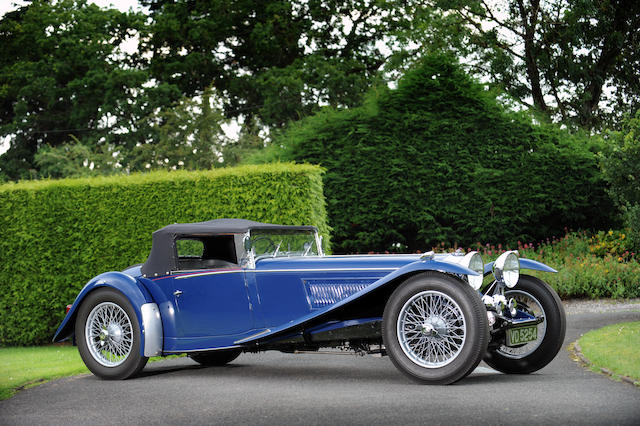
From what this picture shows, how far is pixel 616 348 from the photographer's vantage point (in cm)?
838

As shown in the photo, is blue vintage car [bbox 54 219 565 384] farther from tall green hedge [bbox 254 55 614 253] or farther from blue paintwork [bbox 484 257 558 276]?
tall green hedge [bbox 254 55 614 253]

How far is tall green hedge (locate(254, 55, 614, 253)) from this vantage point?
17516 millimetres

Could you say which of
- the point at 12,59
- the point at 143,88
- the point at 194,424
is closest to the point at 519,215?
the point at 194,424

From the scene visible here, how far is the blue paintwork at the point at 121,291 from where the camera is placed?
7516 mm

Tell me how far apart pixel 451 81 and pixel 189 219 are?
28.7 feet

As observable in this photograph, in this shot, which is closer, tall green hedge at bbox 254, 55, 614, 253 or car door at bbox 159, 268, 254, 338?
car door at bbox 159, 268, 254, 338

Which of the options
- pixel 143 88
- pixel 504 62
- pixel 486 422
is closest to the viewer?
pixel 486 422

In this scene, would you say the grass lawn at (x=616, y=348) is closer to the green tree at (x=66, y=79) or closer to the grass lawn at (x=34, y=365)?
the grass lawn at (x=34, y=365)

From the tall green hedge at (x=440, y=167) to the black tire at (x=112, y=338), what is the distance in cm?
993

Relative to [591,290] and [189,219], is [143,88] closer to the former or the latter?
[189,219]

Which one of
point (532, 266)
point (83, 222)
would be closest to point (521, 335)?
point (532, 266)

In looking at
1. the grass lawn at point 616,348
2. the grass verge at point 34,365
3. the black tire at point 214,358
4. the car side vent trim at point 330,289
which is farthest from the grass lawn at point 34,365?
the grass lawn at point 616,348

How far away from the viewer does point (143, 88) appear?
29078mm

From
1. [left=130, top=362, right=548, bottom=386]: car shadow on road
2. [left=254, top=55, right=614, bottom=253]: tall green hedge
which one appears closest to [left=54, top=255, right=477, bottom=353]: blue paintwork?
[left=130, top=362, right=548, bottom=386]: car shadow on road
